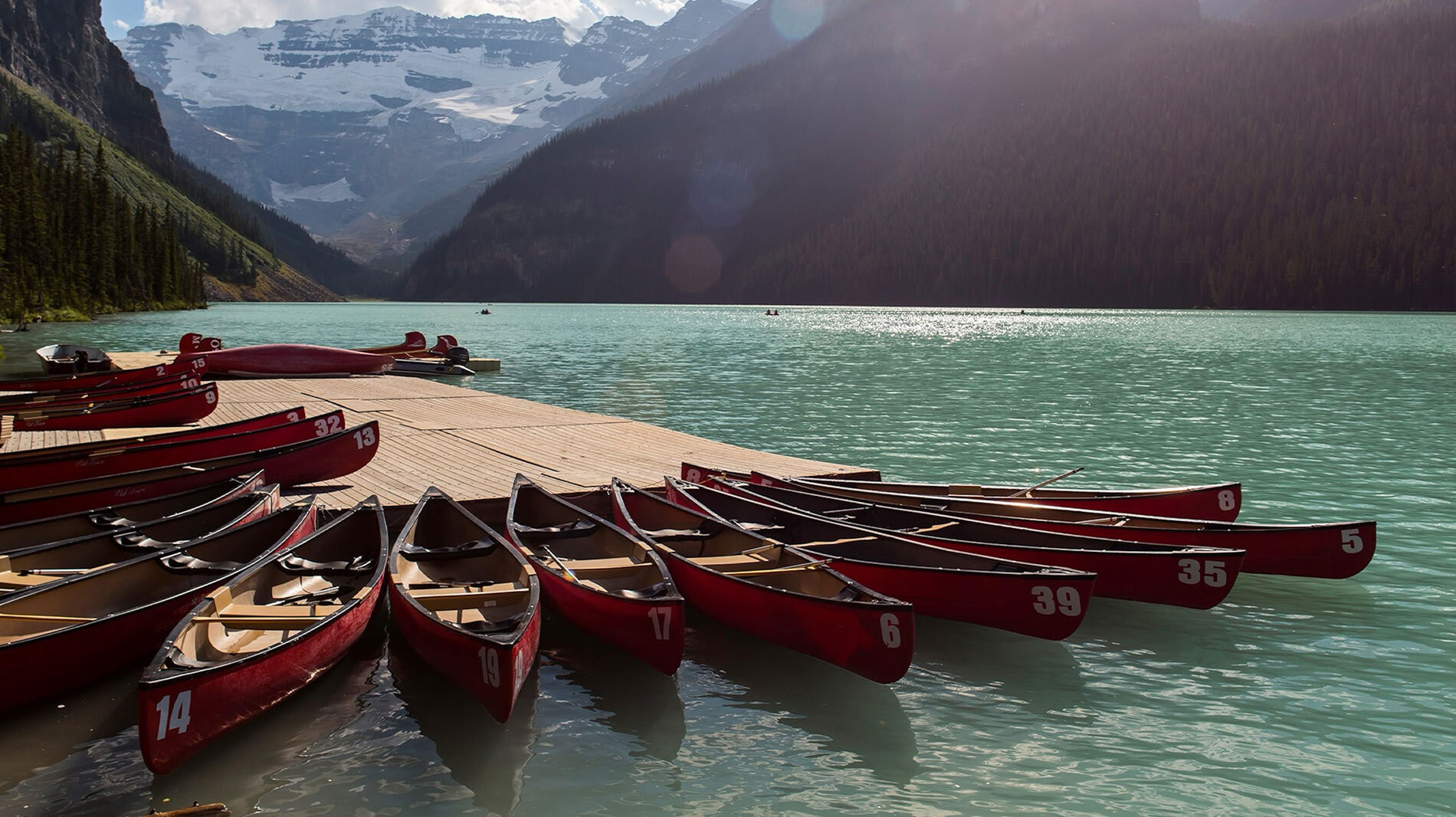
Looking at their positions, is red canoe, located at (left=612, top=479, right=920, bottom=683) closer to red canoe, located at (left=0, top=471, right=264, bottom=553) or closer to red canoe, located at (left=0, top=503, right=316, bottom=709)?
red canoe, located at (left=0, top=503, right=316, bottom=709)

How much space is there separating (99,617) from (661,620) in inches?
193

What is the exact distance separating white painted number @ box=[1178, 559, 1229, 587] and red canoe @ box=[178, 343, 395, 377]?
32.8m

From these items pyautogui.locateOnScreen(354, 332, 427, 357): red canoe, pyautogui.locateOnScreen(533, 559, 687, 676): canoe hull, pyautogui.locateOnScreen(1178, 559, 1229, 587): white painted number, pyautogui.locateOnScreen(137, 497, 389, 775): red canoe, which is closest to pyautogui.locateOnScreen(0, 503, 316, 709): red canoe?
pyautogui.locateOnScreen(137, 497, 389, 775): red canoe

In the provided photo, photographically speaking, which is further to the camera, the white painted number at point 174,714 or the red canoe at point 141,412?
the red canoe at point 141,412

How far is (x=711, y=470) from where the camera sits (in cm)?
1552

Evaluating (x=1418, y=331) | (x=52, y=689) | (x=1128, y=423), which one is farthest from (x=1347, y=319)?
(x=52, y=689)

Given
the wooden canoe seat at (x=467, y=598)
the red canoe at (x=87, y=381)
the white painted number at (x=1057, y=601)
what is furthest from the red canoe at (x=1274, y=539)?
the red canoe at (x=87, y=381)

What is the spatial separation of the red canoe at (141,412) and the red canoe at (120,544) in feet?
30.7

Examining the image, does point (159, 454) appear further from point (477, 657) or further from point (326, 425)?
point (477, 657)

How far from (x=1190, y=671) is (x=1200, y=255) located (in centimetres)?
20936

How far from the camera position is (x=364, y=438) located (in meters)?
15.4

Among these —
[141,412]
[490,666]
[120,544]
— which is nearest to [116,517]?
[120,544]

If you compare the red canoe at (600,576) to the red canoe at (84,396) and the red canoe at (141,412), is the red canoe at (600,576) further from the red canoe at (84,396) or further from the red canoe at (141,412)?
the red canoe at (84,396)

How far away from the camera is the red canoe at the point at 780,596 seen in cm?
862
